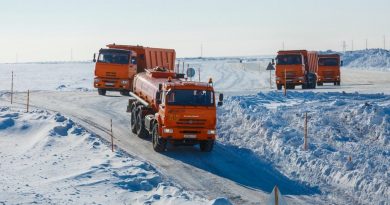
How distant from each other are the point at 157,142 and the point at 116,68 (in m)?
16.9

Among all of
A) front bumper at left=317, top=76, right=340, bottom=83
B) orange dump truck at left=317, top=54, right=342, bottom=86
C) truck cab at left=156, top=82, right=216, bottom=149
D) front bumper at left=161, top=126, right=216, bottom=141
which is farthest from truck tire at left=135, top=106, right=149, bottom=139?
front bumper at left=317, top=76, right=340, bottom=83

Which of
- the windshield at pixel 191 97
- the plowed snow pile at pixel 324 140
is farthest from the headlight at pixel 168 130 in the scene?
the plowed snow pile at pixel 324 140

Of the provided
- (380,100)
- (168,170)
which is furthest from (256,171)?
(380,100)

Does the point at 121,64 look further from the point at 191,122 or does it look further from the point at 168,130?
the point at 191,122

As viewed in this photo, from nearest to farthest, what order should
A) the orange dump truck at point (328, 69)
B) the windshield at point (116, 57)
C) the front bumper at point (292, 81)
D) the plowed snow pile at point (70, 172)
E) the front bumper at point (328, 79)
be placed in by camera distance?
the plowed snow pile at point (70, 172) → the windshield at point (116, 57) → the front bumper at point (292, 81) → the orange dump truck at point (328, 69) → the front bumper at point (328, 79)

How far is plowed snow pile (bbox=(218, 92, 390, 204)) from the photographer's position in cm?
1734

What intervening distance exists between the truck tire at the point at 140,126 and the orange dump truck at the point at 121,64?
12474mm

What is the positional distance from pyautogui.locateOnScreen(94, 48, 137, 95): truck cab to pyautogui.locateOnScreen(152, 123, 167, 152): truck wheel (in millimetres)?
16097

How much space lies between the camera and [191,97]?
65.1 ft

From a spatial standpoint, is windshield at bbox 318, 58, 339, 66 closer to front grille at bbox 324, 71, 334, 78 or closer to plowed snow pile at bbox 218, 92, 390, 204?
front grille at bbox 324, 71, 334, 78

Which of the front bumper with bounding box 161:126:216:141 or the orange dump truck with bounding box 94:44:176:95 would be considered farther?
the orange dump truck with bounding box 94:44:176:95

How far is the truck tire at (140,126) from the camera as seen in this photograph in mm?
23109

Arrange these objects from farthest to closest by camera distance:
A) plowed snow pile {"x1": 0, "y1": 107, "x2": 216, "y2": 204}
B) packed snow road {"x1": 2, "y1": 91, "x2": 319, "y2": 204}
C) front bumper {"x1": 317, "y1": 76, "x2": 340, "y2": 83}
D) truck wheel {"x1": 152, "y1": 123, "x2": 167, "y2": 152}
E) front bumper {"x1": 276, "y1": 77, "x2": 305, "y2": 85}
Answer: front bumper {"x1": 317, "y1": 76, "x2": 340, "y2": 83} → front bumper {"x1": 276, "y1": 77, "x2": 305, "y2": 85} → truck wheel {"x1": 152, "y1": 123, "x2": 167, "y2": 152} → packed snow road {"x1": 2, "y1": 91, "x2": 319, "y2": 204} → plowed snow pile {"x1": 0, "y1": 107, "x2": 216, "y2": 204}

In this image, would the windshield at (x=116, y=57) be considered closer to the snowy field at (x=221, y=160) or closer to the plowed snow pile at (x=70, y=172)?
the snowy field at (x=221, y=160)
